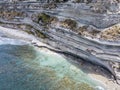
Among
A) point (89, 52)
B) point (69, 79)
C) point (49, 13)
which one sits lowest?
point (69, 79)

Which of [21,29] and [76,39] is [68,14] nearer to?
[76,39]

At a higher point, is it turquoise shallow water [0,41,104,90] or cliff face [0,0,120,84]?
cliff face [0,0,120,84]

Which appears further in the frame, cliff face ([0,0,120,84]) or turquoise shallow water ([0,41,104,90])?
cliff face ([0,0,120,84])

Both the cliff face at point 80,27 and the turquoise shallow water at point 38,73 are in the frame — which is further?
the cliff face at point 80,27

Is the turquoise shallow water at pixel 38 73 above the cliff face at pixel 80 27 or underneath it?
underneath

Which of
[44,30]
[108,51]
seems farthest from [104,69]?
[44,30]
